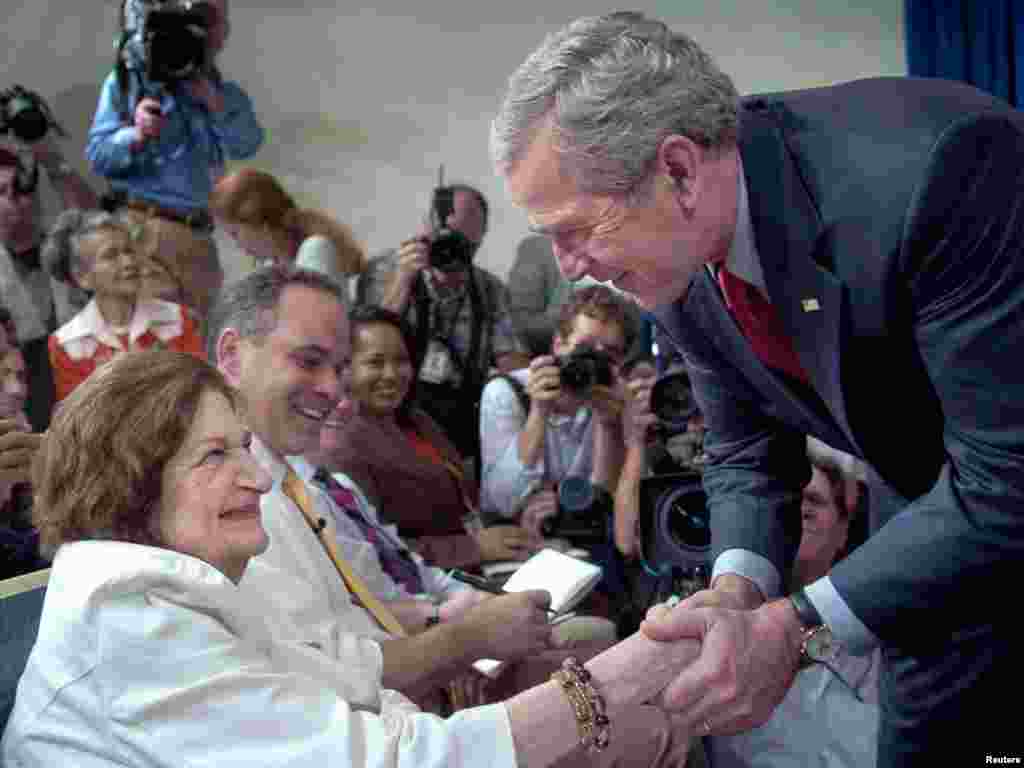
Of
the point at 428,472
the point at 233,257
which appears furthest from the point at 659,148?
the point at 233,257

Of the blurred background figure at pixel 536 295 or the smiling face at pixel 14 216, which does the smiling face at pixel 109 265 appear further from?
the blurred background figure at pixel 536 295

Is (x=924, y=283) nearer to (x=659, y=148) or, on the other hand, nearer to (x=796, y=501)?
(x=659, y=148)

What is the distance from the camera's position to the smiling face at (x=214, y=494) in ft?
4.61

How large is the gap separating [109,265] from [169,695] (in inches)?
106

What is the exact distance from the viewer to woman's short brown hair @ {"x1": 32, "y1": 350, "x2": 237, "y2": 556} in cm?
136

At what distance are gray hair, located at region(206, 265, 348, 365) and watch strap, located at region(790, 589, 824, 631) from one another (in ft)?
3.92

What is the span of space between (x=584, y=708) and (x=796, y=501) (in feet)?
1.51

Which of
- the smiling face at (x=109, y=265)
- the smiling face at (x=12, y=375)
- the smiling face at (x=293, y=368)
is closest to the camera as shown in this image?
the smiling face at (x=293, y=368)

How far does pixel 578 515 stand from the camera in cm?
326

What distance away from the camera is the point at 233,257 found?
5.44 m

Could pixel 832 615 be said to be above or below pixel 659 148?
below

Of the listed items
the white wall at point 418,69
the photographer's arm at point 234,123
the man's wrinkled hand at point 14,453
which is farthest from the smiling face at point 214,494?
the white wall at point 418,69

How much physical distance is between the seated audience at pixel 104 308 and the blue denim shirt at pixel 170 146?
37cm

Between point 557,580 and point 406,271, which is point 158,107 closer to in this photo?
point 406,271
